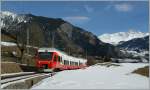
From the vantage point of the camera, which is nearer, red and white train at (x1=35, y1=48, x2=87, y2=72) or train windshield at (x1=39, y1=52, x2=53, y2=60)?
red and white train at (x1=35, y1=48, x2=87, y2=72)

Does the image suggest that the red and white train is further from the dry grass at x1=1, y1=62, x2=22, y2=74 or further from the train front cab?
the dry grass at x1=1, y1=62, x2=22, y2=74

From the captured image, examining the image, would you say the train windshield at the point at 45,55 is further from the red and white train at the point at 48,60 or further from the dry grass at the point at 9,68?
the dry grass at the point at 9,68

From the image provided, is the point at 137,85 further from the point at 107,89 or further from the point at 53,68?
the point at 53,68

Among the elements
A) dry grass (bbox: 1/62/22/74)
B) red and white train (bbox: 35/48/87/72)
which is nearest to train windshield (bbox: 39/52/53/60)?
red and white train (bbox: 35/48/87/72)

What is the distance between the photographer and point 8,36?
110688mm

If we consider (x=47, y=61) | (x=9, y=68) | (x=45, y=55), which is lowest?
(x=9, y=68)

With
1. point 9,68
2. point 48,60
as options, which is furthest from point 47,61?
point 9,68

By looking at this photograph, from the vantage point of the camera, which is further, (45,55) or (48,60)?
(45,55)

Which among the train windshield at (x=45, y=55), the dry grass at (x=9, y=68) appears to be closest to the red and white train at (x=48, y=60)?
the train windshield at (x=45, y=55)

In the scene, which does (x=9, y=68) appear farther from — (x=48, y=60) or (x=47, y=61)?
(x=48, y=60)

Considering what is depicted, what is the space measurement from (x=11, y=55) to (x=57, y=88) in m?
57.7

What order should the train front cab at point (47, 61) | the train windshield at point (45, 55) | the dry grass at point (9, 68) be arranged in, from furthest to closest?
1. the train windshield at point (45, 55)
2. the train front cab at point (47, 61)
3. the dry grass at point (9, 68)

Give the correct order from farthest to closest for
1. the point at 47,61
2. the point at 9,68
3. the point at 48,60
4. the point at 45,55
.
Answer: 1. the point at 45,55
2. the point at 48,60
3. the point at 47,61
4. the point at 9,68

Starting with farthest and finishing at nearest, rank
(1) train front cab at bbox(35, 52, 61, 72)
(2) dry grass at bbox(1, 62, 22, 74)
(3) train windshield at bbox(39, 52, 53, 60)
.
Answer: (3) train windshield at bbox(39, 52, 53, 60) → (1) train front cab at bbox(35, 52, 61, 72) → (2) dry grass at bbox(1, 62, 22, 74)
